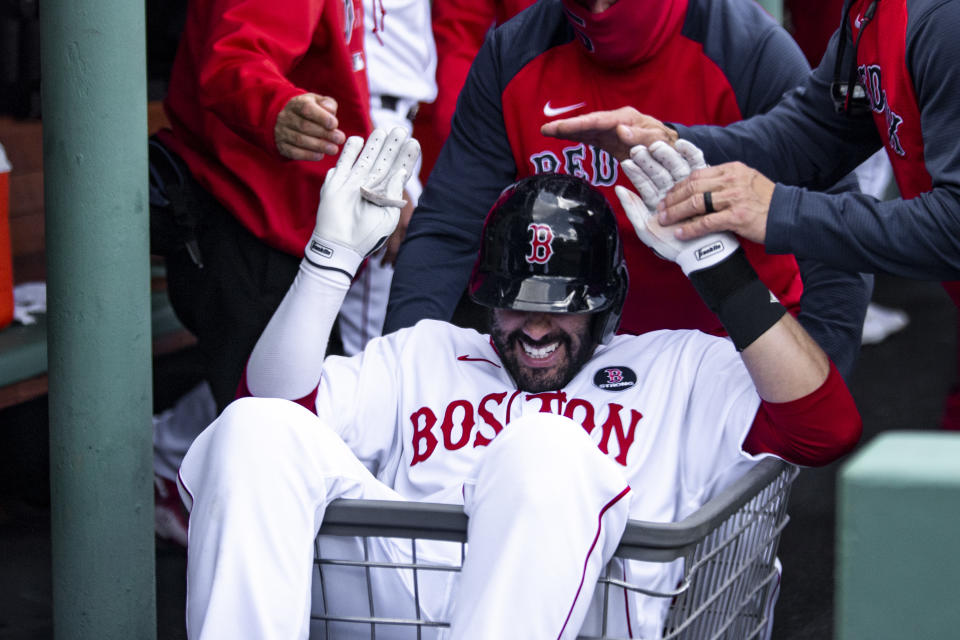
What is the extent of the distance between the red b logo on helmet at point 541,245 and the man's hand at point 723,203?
1.06ft

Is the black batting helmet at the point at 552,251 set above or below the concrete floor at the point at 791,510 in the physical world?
above

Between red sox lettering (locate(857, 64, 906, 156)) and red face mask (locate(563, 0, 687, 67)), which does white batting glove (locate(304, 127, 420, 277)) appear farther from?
red sox lettering (locate(857, 64, 906, 156))

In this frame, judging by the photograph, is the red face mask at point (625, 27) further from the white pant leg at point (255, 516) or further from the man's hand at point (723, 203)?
the white pant leg at point (255, 516)

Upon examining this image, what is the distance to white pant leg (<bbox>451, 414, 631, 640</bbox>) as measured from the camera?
2.11 metres

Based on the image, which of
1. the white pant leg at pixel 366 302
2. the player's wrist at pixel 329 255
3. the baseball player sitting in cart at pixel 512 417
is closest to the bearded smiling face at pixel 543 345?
the baseball player sitting in cart at pixel 512 417

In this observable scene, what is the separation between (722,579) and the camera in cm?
242

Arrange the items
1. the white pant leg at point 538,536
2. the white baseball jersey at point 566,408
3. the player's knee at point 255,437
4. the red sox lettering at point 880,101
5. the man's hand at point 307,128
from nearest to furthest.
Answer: the white pant leg at point 538,536 → the player's knee at point 255,437 → the red sox lettering at point 880,101 → the white baseball jersey at point 566,408 → the man's hand at point 307,128

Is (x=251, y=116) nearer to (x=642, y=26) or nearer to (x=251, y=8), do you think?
(x=251, y=8)

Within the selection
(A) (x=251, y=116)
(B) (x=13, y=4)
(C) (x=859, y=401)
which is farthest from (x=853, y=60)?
(B) (x=13, y=4)

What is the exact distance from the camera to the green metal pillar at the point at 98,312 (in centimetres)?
255

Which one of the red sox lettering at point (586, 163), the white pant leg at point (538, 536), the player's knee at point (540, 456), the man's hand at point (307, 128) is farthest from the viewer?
the red sox lettering at point (586, 163)

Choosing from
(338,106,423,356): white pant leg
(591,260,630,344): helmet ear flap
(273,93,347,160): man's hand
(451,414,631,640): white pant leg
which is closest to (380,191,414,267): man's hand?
(338,106,423,356): white pant leg

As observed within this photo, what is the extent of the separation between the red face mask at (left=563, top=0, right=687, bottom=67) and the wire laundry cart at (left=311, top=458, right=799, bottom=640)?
3.14ft

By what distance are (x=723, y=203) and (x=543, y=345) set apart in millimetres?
566
